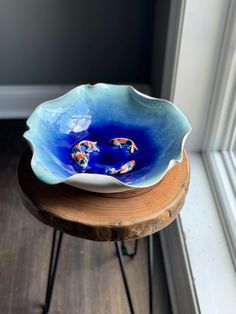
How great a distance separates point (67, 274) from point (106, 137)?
50 centimetres

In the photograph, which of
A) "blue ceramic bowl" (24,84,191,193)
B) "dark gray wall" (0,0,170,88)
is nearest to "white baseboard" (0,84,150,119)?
"dark gray wall" (0,0,170,88)

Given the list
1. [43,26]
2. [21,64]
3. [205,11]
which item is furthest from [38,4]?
[205,11]

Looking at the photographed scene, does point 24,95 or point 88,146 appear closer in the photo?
point 88,146

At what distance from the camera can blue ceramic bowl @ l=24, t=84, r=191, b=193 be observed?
2.24ft

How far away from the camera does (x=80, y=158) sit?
73 cm

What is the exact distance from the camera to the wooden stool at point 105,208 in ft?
2.19

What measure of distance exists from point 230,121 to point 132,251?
0.43 metres

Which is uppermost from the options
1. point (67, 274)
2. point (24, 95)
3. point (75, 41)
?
point (75, 41)

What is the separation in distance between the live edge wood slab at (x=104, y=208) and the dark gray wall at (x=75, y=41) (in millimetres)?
712

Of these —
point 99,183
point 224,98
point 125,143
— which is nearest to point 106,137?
point 125,143

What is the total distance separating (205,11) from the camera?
96 centimetres

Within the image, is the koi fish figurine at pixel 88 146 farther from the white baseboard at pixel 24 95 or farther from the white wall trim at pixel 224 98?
the white baseboard at pixel 24 95

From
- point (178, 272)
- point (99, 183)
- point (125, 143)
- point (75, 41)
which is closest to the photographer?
point (99, 183)

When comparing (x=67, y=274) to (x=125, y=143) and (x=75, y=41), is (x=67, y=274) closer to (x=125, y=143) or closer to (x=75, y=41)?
(x=125, y=143)
